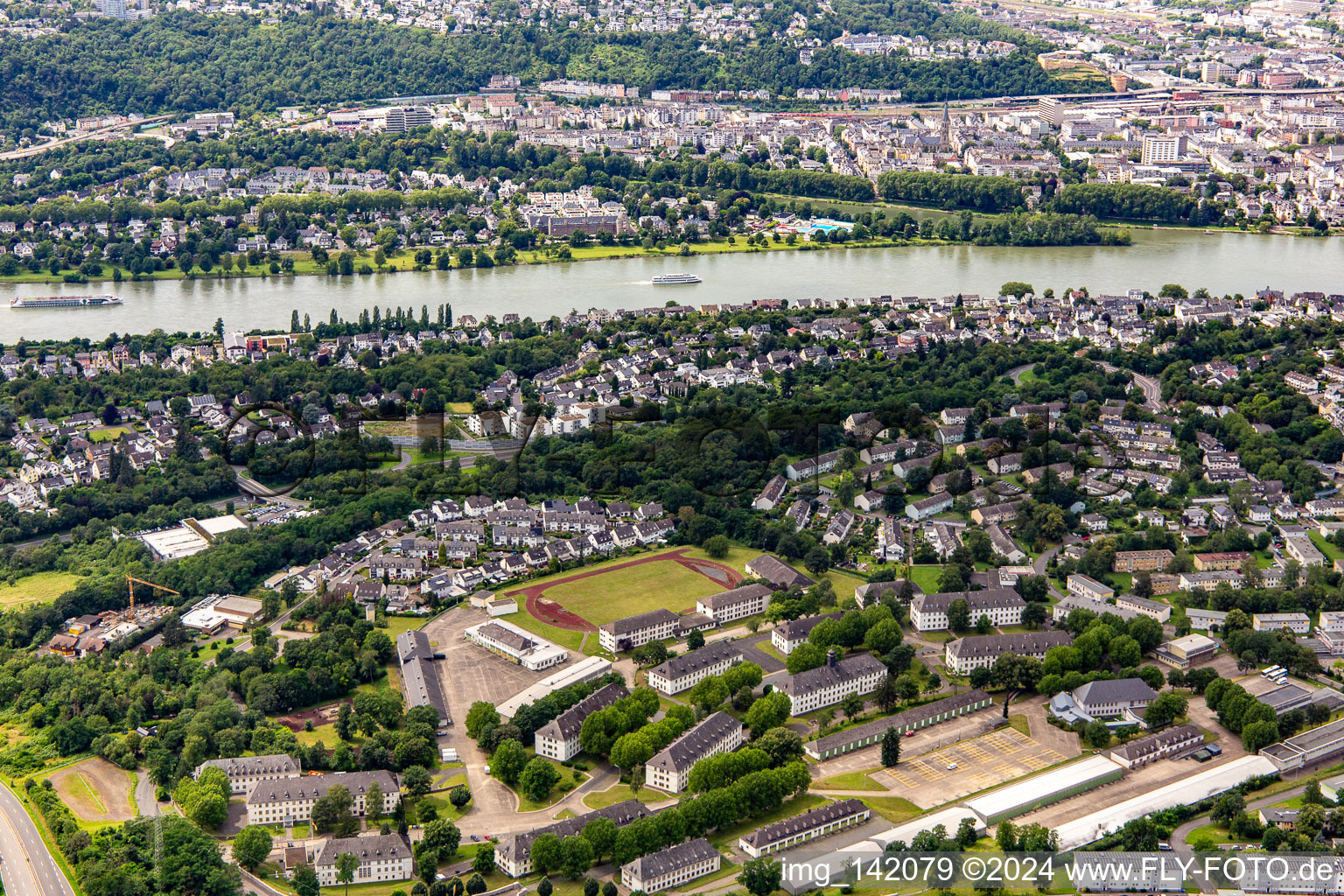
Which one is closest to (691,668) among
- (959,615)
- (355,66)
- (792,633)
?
(792,633)

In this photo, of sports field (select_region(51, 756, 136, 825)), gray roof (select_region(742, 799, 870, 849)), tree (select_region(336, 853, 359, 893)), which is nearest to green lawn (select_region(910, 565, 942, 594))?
gray roof (select_region(742, 799, 870, 849))

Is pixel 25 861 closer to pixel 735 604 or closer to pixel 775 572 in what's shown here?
pixel 735 604

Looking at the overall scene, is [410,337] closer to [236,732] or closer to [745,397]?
[745,397]

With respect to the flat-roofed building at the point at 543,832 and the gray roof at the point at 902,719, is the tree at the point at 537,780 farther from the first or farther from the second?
the gray roof at the point at 902,719

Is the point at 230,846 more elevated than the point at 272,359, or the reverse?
the point at 272,359

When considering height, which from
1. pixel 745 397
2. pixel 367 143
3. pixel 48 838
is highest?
pixel 367 143

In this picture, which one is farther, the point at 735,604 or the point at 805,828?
the point at 735,604

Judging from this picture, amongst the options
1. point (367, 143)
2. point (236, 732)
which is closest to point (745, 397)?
point (236, 732)
